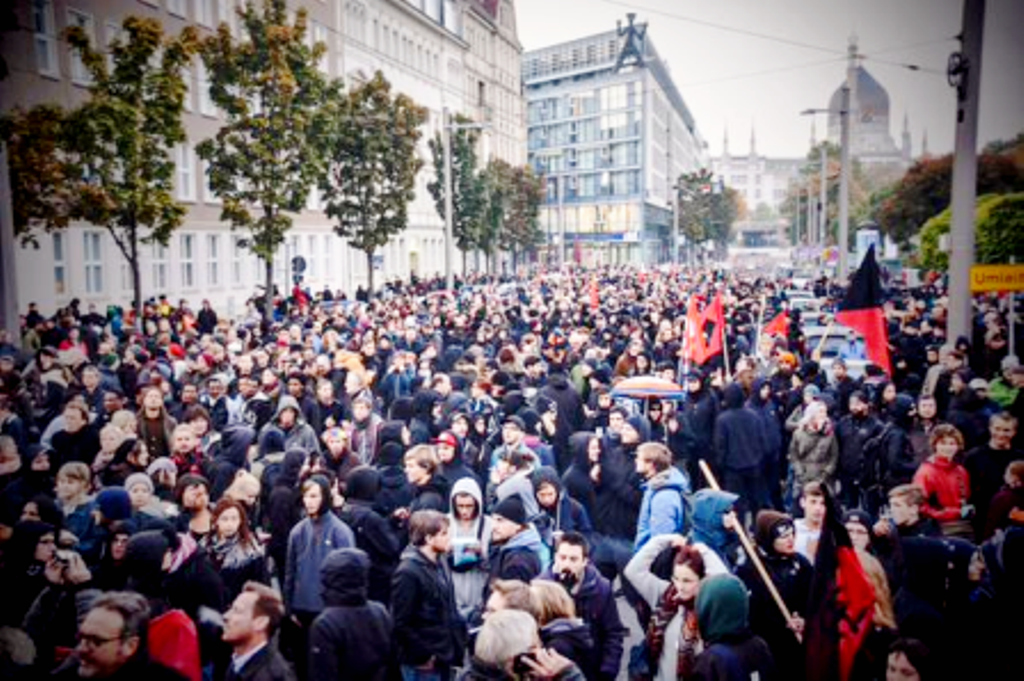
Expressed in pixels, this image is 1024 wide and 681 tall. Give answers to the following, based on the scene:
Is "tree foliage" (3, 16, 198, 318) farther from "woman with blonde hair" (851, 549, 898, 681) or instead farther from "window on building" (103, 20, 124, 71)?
"woman with blonde hair" (851, 549, 898, 681)

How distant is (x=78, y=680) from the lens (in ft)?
13.1

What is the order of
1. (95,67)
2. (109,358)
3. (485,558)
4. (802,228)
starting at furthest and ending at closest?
(802,228), (95,67), (109,358), (485,558)

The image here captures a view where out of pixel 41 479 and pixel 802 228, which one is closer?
pixel 41 479

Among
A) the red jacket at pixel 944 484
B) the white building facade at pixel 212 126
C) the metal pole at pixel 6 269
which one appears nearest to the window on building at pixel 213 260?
the white building facade at pixel 212 126

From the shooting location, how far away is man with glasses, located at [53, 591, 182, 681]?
391 centimetres

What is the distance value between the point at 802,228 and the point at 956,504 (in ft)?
395

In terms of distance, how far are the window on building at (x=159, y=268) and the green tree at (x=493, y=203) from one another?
2203 cm

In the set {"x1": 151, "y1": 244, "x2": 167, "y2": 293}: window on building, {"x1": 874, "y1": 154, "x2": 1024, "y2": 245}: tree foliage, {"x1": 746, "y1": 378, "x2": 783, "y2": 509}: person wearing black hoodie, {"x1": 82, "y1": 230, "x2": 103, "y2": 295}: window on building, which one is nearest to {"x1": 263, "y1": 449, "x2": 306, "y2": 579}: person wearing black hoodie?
{"x1": 746, "y1": 378, "x2": 783, "y2": 509}: person wearing black hoodie

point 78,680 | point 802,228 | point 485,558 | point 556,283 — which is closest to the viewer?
point 78,680

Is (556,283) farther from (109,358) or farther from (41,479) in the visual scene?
(41,479)

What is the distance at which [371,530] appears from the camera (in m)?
6.39

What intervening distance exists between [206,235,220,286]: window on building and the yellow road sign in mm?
29349

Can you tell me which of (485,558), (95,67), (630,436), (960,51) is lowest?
(485,558)

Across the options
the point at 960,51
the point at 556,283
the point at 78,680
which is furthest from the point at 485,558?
the point at 556,283
